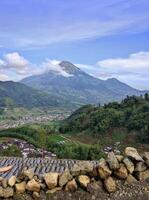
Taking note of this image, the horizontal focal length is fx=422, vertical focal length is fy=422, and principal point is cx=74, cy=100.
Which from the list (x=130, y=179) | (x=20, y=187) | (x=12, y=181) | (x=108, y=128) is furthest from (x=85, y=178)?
(x=108, y=128)

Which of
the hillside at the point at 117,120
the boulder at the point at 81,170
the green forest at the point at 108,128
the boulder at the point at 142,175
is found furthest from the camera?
the hillside at the point at 117,120

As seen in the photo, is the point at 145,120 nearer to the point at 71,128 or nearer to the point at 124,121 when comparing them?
the point at 124,121

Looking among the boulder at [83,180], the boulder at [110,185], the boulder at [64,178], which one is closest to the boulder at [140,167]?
the boulder at [110,185]

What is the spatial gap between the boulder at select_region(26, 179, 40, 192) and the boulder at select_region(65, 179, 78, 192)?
95 centimetres

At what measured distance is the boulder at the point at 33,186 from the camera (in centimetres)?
1375

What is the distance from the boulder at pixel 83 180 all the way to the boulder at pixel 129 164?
52.8 inches

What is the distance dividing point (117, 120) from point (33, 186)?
87340mm

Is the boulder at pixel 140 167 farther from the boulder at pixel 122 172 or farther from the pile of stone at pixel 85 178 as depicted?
the boulder at pixel 122 172

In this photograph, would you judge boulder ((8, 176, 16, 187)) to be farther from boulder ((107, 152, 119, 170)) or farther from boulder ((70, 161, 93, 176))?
boulder ((107, 152, 119, 170))

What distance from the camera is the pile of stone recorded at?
45.2ft

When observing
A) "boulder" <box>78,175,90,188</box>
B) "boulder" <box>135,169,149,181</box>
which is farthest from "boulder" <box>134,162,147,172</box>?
"boulder" <box>78,175,90,188</box>

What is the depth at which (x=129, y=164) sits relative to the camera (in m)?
13.8

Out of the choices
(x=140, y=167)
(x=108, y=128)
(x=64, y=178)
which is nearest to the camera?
(x=64, y=178)

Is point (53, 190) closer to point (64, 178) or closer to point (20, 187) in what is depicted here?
point (64, 178)
